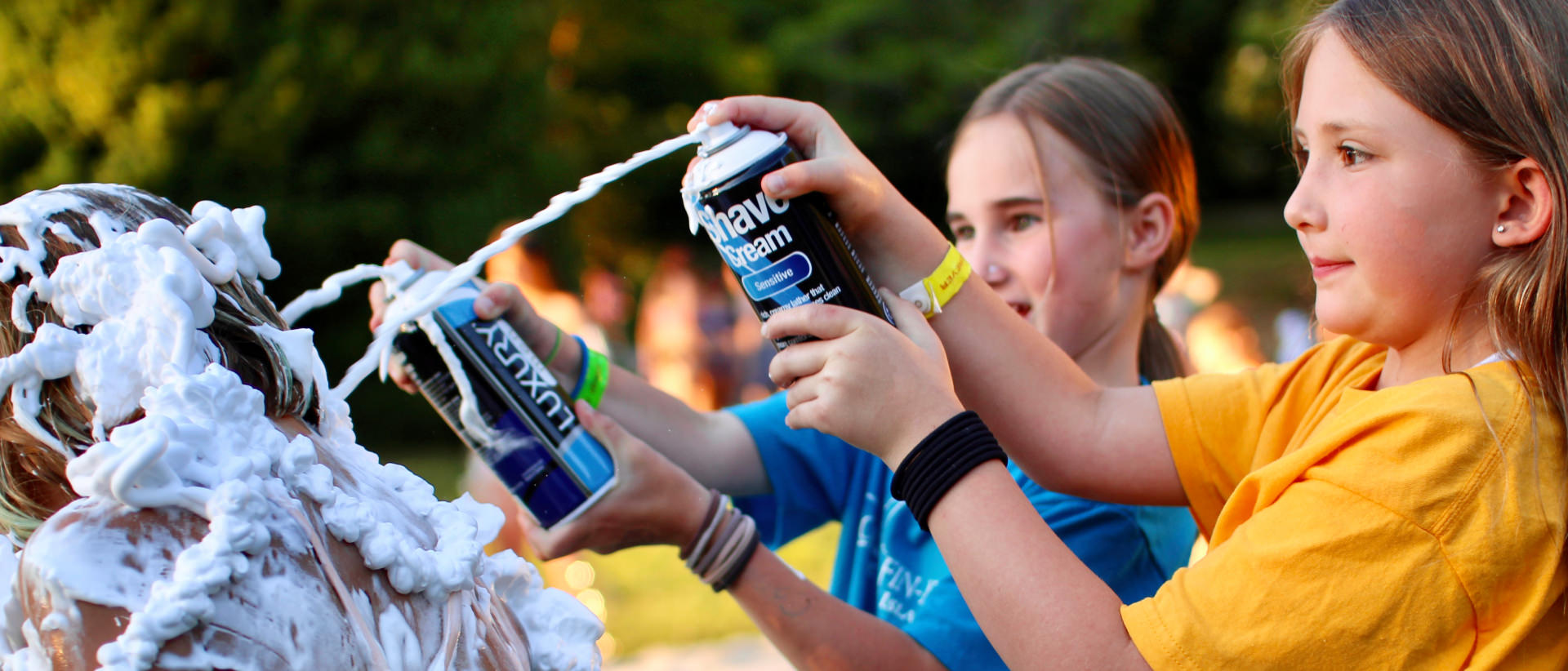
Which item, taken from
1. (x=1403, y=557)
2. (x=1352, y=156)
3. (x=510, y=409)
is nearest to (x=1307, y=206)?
(x=1352, y=156)

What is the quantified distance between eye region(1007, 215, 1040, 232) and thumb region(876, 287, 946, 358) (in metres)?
0.74

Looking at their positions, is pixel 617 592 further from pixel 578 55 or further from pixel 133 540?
pixel 578 55

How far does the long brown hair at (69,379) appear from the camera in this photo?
3.80 feet

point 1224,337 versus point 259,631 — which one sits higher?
point 259,631

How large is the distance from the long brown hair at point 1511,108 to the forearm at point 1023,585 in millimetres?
574

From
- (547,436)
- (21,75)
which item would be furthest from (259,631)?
(21,75)

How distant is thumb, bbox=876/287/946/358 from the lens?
1504 mm

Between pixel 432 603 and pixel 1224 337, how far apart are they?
6.27 metres

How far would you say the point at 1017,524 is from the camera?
4.25 ft

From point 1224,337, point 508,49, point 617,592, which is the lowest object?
point 1224,337

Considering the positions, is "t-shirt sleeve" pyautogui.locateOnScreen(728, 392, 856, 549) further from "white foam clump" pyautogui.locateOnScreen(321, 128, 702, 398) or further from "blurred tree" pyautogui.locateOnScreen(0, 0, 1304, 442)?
"blurred tree" pyautogui.locateOnScreen(0, 0, 1304, 442)

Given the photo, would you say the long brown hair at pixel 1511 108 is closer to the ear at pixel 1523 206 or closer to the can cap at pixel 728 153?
the ear at pixel 1523 206

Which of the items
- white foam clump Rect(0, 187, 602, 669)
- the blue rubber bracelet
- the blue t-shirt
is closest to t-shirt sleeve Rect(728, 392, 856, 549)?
the blue t-shirt

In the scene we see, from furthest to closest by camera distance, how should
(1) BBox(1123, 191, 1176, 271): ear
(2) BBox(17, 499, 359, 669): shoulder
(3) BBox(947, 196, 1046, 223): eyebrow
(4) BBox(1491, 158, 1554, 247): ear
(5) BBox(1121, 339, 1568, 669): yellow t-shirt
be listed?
(1) BBox(1123, 191, 1176, 271): ear → (3) BBox(947, 196, 1046, 223): eyebrow → (4) BBox(1491, 158, 1554, 247): ear → (5) BBox(1121, 339, 1568, 669): yellow t-shirt → (2) BBox(17, 499, 359, 669): shoulder
